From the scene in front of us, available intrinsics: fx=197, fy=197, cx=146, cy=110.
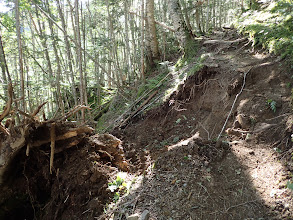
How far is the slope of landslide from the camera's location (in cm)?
257

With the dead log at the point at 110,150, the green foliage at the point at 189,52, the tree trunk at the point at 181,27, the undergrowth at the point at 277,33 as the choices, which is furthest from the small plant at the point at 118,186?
the tree trunk at the point at 181,27

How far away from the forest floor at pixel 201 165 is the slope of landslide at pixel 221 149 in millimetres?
14

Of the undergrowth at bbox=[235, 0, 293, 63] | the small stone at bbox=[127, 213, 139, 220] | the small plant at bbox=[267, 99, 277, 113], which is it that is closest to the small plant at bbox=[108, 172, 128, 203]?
the small stone at bbox=[127, 213, 139, 220]

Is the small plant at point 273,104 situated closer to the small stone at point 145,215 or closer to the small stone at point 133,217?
the small stone at point 145,215

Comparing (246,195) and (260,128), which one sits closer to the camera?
(246,195)

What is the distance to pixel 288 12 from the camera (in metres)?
4.81

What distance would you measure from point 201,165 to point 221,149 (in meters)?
0.45

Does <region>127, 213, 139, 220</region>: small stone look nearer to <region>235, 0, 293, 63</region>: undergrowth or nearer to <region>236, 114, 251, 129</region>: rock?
<region>236, 114, 251, 129</region>: rock

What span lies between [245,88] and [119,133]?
3.27m

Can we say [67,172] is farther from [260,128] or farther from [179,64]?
[179,64]

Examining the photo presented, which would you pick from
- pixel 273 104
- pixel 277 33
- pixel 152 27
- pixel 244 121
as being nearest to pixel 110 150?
pixel 244 121

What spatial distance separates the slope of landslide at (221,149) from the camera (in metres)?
2.57

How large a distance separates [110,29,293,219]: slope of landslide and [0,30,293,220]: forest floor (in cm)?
1

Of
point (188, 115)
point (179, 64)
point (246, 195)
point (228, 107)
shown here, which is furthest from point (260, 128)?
point (179, 64)
